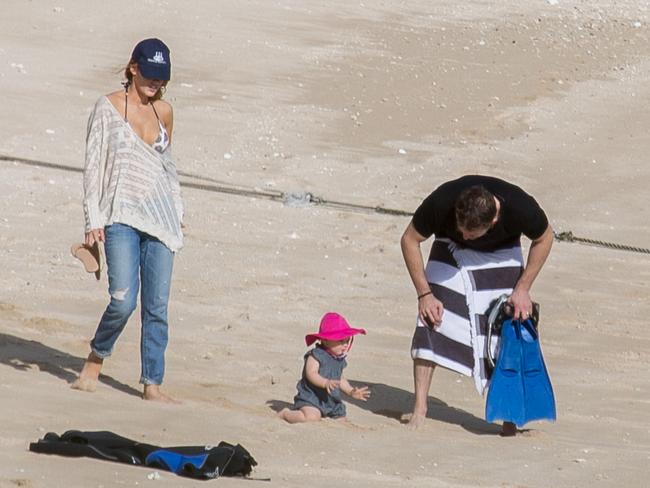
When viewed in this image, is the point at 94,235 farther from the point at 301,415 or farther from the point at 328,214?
the point at 328,214

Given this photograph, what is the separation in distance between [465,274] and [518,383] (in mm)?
576

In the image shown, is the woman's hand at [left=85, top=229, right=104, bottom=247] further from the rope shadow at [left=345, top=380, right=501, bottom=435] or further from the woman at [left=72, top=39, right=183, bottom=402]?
the rope shadow at [left=345, top=380, right=501, bottom=435]

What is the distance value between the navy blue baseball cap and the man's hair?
4.88 feet

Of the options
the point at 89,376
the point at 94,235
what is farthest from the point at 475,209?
the point at 89,376

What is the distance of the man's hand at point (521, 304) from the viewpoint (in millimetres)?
7934

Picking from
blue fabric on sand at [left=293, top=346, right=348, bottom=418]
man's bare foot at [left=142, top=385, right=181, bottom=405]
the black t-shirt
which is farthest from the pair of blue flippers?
man's bare foot at [left=142, top=385, right=181, bottom=405]

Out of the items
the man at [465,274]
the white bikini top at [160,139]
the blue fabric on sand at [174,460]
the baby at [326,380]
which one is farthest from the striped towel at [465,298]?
the blue fabric on sand at [174,460]

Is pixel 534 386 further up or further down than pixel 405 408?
further up

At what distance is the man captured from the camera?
7809 millimetres

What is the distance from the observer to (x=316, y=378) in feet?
26.2

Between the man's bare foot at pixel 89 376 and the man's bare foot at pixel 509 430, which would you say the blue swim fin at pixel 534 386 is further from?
the man's bare foot at pixel 89 376

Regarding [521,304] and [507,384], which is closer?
[521,304]

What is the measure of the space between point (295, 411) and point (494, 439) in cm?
95

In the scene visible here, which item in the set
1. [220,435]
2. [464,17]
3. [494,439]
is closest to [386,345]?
[494,439]
